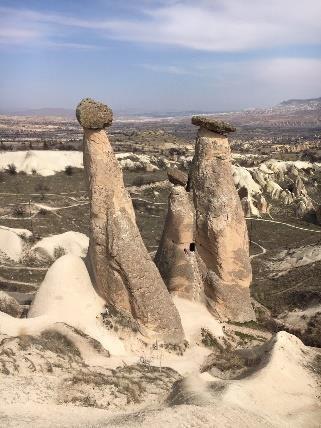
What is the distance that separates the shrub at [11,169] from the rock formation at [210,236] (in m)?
43.4

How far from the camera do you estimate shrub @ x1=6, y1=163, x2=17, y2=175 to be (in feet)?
183

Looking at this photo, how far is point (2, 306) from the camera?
13828mm

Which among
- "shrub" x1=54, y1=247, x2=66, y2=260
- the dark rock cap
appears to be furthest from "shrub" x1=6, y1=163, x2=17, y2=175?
the dark rock cap

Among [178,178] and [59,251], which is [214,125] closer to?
[178,178]

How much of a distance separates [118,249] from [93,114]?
3.48 metres

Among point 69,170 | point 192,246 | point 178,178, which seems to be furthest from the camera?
point 69,170

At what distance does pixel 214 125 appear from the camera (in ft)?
50.2

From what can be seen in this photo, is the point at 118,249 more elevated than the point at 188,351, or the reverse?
the point at 118,249

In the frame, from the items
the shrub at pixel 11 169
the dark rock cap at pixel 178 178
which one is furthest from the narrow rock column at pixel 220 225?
the shrub at pixel 11 169

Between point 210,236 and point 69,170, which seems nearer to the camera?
point 210,236

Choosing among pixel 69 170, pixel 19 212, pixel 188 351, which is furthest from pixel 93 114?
pixel 69 170

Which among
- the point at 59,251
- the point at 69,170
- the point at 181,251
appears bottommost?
the point at 59,251

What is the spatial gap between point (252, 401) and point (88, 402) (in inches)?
120

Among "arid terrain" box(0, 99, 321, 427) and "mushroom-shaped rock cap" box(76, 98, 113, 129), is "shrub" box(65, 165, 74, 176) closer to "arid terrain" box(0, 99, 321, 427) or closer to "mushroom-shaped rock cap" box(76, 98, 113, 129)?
"arid terrain" box(0, 99, 321, 427)
